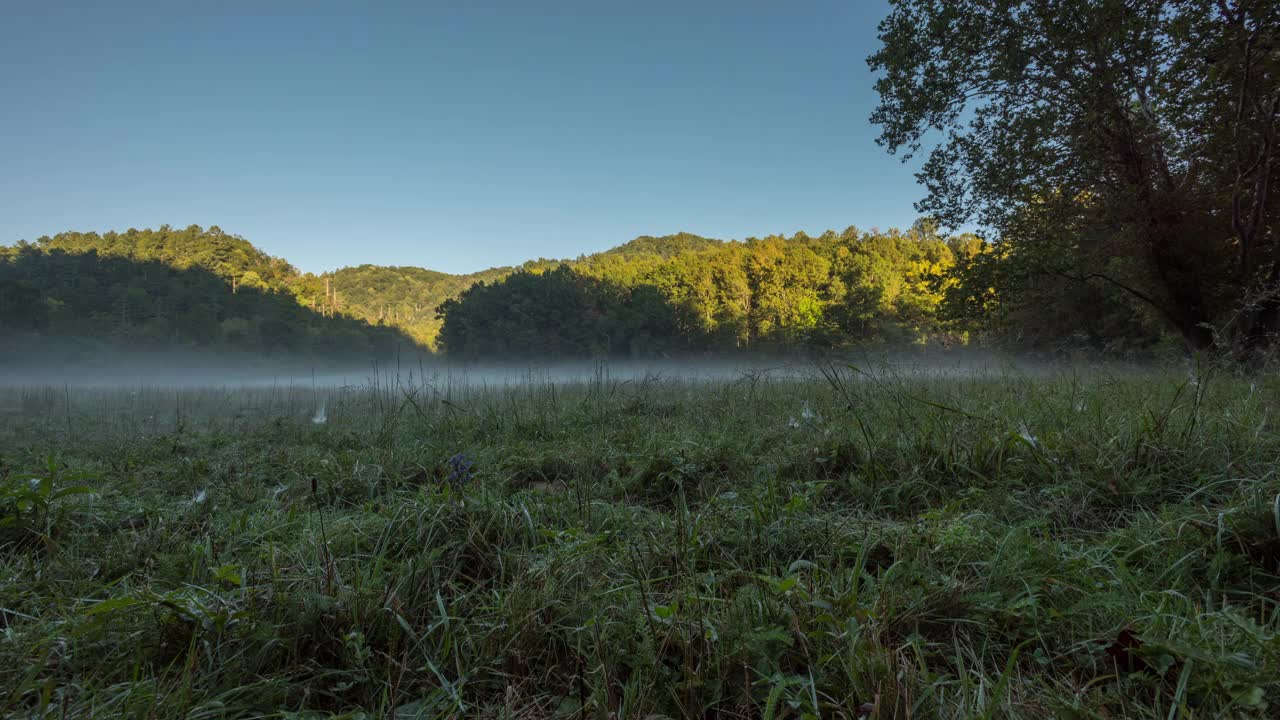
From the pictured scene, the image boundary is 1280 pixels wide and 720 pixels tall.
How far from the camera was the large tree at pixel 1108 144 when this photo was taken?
830 cm

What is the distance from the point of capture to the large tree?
830cm

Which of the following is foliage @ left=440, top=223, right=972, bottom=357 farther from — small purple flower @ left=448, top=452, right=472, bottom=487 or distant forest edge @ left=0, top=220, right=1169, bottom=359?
small purple flower @ left=448, top=452, right=472, bottom=487

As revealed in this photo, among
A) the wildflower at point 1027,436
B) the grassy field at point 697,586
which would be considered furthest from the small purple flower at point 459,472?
the wildflower at point 1027,436

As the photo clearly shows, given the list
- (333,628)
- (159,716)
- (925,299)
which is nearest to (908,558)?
(333,628)

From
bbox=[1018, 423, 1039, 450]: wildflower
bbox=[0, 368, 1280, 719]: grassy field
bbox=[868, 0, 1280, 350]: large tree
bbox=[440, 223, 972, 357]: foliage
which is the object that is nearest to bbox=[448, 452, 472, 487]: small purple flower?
bbox=[0, 368, 1280, 719]: grassy field

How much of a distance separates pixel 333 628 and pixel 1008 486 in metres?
2.63

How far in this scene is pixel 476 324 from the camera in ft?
139

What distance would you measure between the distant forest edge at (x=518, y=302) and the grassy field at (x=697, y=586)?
30.9 m

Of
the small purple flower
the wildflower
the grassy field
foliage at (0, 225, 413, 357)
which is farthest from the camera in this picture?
foliage at (0, 225, 413, 357)

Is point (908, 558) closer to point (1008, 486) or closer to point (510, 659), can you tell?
point (1008, 486)

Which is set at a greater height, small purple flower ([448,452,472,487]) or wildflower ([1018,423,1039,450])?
wildflower ([1018,423,1039,450])

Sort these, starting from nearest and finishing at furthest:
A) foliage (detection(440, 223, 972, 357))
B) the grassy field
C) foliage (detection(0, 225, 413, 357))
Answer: the grassy field → foliage (detection(0, 225, 413, 357)) → foliage (detection(440, 223, 972, 357))

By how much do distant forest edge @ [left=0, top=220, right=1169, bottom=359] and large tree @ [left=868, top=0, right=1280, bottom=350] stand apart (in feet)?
72.1

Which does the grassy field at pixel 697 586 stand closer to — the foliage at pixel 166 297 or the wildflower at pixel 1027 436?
the wildflower at pixel 1027 436
